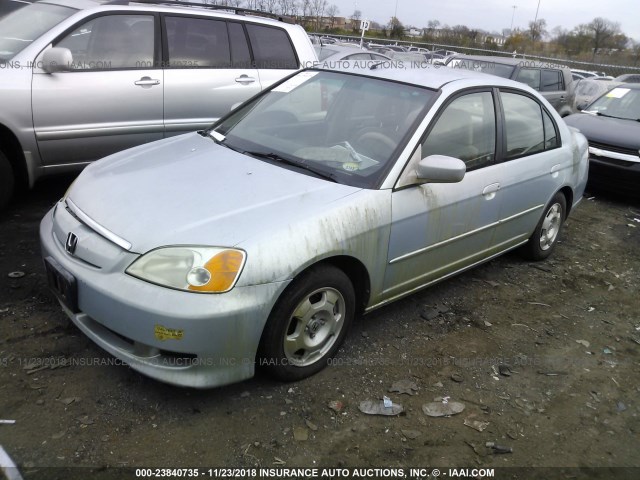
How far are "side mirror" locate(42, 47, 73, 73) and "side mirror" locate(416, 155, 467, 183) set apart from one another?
310 centimetres

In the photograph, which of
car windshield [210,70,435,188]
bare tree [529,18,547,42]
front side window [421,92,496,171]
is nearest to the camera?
car windshield [210,70,435,188]

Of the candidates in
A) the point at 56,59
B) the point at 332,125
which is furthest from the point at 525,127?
the point at 56,59

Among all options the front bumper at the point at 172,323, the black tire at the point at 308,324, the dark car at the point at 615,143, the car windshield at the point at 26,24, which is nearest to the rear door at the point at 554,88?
the dark car at the point at 615,143

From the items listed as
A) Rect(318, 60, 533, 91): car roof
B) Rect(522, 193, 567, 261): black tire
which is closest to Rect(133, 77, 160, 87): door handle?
Rect(318, 60, 533, 91): car roof

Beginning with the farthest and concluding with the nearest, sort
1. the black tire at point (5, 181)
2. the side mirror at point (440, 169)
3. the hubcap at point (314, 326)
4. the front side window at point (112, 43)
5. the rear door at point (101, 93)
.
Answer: the front side window at point (112, 43) → the rear door at point (101, 93) → the black tire at point (5, 181) → the side mirror at point (440, 169) → the hubcap at point (314, 326)

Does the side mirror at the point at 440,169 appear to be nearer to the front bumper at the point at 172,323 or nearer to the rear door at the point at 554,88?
the front bumper at the point at 172,323

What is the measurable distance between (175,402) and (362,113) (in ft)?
7.00

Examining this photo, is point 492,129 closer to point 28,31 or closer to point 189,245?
point 189,245

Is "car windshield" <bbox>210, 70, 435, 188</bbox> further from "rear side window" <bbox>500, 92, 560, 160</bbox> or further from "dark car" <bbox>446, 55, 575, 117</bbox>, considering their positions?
"dark car" <bbox>446, 55, 575, 117</bbox>

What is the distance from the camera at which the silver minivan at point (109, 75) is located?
4.54 meters

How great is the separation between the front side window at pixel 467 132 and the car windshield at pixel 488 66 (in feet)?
22.2

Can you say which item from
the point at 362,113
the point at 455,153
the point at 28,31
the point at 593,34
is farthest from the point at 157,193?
the point at 593,34

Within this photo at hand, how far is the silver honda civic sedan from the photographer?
259 centimetres

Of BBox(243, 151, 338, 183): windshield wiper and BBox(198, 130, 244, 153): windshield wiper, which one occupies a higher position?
BBox(198, 130, 244, 153): windshield wiper
